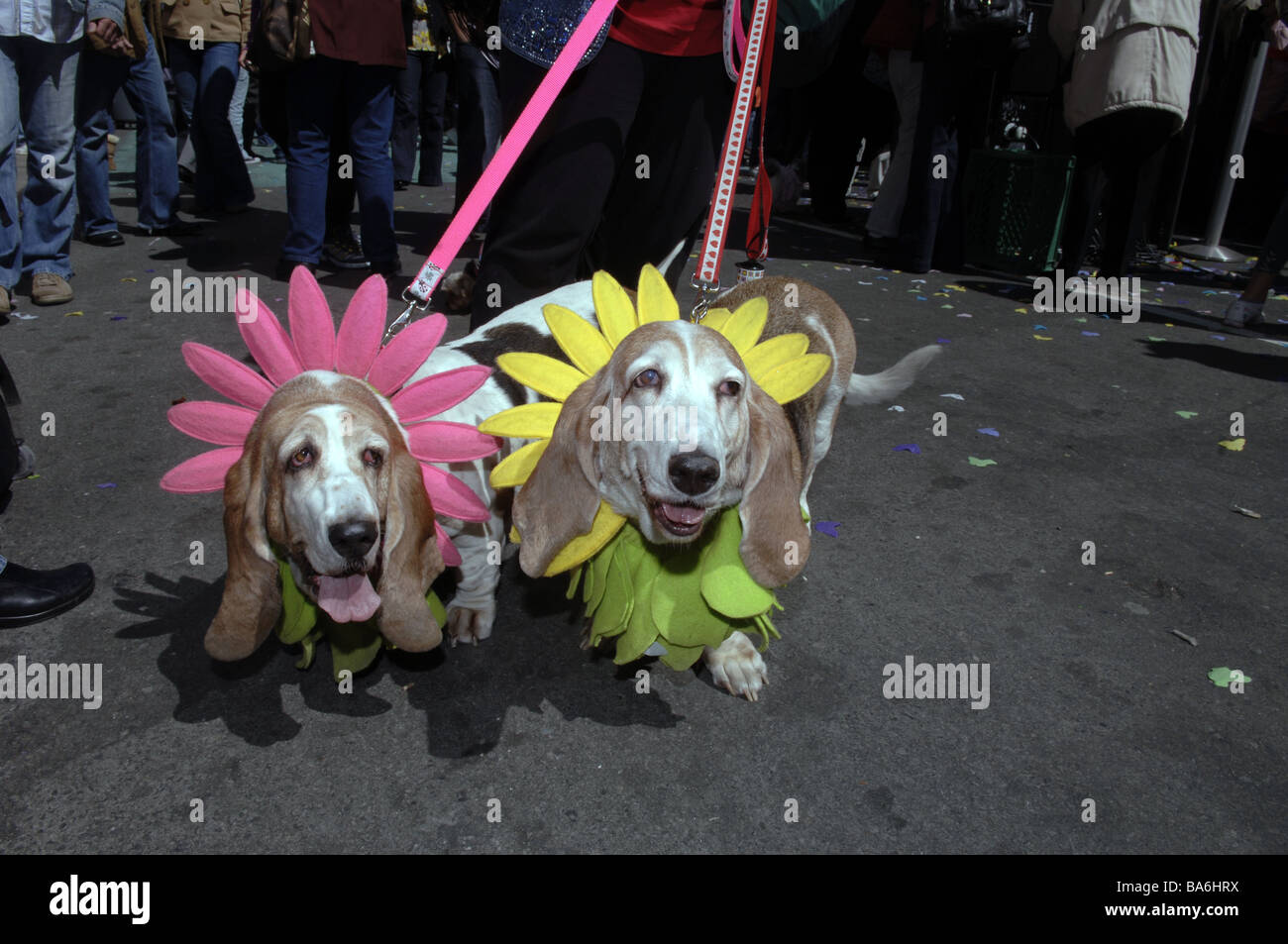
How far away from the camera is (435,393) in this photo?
7.64ft

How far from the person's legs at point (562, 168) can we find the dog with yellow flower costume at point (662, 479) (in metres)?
0.68

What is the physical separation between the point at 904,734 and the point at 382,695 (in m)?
1.45

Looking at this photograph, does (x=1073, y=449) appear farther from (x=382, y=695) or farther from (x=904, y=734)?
(x=382, y=695)

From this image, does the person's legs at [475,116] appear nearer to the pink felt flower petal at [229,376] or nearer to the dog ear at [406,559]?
the pink felt flower petal at [229,376]

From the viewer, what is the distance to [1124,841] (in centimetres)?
207

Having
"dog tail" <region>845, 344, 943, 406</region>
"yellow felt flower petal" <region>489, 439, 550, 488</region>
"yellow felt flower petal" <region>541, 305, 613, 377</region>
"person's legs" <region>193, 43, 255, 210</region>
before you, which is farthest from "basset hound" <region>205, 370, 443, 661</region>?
"person's legs" <region>193, 43, 255, 210</region>

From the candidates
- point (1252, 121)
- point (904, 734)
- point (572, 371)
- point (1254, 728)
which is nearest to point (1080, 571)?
point (1254, 728)

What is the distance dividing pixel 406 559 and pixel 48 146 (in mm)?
4693

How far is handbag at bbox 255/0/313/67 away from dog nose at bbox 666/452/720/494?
15.7 ft

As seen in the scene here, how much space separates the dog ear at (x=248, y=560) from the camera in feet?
6.88

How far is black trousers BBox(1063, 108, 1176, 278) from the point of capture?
642 centimetres

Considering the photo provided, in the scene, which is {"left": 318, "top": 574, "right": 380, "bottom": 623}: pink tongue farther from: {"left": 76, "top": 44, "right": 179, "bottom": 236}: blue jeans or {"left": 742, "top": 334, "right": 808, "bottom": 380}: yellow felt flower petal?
{"left": 76, "top": 44, "right": 179, "bottom": 236}: blue jeans

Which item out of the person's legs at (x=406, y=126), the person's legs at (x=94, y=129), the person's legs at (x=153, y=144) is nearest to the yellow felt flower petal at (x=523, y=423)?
the person's legs at (x=94, y=129)

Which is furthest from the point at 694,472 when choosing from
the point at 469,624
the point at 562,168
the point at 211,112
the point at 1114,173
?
the point at 211,112
